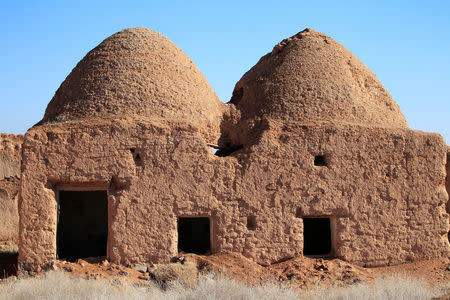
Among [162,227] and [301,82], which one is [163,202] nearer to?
[162,227]

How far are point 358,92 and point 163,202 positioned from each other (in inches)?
191

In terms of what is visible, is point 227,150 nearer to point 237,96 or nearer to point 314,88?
point 237,96

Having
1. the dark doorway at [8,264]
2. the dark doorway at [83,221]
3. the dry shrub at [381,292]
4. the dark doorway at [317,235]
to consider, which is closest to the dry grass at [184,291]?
the dry shrub at [381,292]

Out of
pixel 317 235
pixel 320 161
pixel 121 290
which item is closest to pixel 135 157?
pixel 121 290

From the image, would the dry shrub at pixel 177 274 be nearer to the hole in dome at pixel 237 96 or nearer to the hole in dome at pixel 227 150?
the hole in dome at pixel 227 150

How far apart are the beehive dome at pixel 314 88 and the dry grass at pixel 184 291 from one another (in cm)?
358

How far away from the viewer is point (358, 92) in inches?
439

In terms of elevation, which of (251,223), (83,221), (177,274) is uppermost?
(251,223)

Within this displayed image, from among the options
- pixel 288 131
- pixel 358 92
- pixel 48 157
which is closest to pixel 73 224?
pixel 48 157

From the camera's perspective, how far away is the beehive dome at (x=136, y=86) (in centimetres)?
1002

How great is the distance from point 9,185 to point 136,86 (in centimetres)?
770

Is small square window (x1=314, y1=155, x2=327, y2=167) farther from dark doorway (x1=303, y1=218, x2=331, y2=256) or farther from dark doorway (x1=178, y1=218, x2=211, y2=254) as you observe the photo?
dark doorway (x1=178, y1=218, x2=211, y2=254)

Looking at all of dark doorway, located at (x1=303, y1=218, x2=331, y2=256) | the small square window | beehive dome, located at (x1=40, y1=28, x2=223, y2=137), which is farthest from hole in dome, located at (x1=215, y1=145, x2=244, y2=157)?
dark doorway, located at (x1=303, y1=218, x2=331, y2=256)

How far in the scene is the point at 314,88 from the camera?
10.8 meters
